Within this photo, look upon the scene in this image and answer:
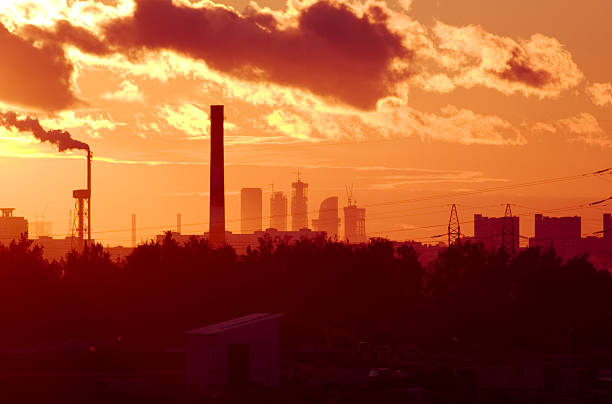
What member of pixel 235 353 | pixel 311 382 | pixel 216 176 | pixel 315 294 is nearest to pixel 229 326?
pixel 235 353

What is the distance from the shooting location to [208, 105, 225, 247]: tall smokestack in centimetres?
13088

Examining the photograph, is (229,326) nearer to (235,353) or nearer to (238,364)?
(235,353)

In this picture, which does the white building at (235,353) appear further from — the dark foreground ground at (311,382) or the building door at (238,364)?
the dark foreground ground at (311,382)

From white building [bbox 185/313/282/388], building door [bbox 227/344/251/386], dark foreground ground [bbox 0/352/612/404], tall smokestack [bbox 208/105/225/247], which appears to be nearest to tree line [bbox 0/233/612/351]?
dark foreground ground [bbox 0/352/612/404]

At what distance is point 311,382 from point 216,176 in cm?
7445

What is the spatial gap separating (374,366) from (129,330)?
80.1ft

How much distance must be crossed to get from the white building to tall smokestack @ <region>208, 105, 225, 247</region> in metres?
70.2

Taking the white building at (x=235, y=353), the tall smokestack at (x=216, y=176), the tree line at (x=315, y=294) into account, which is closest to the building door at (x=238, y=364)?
the white building at (x=235, y=353)

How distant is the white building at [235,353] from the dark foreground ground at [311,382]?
39.0 inches

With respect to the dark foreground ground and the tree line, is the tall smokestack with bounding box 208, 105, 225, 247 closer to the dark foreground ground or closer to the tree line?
the tree line

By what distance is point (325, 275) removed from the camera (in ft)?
325

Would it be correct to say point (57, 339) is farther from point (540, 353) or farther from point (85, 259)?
point (540, 353)

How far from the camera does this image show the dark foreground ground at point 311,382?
173ft

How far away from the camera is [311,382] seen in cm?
5938
